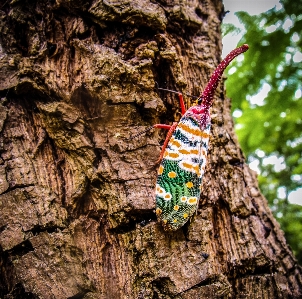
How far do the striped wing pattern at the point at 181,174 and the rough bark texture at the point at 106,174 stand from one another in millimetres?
67

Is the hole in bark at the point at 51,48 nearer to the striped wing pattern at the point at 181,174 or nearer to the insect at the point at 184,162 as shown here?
the insect at the point at 184,162

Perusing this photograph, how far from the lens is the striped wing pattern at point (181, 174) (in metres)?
1.52

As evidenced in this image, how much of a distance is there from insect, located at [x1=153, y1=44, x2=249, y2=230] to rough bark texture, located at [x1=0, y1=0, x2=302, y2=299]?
7cm

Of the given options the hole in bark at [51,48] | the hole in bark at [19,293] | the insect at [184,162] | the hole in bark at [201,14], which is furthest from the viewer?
the hole in bark at [201,14]

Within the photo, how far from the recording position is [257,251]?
172 centimetres

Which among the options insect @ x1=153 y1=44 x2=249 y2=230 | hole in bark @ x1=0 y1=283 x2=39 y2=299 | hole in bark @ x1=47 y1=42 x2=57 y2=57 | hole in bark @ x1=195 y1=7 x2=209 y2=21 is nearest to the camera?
hole in bark @ x1=0 y1=283 x2=39 y2=299

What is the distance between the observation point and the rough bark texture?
4.78 ft

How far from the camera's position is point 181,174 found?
1697 mm

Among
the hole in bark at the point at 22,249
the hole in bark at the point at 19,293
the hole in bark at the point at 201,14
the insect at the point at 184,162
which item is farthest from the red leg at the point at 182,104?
the hole in bark at the point at 19,293

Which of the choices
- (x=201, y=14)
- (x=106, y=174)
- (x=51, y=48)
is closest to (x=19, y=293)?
(x=106, y=174)

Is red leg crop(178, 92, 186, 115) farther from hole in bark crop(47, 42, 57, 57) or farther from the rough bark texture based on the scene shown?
hole in bark crop(47, 42, 57, 57)

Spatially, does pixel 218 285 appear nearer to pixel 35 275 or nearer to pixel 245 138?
pixel 35 275

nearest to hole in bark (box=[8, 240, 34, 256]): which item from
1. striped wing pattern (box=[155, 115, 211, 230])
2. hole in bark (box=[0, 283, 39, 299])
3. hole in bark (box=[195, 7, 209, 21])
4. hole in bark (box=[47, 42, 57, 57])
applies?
hole in bark (box=[0, 283, 39, 299])

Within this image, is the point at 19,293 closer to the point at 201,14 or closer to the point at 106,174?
the point at 106,174
